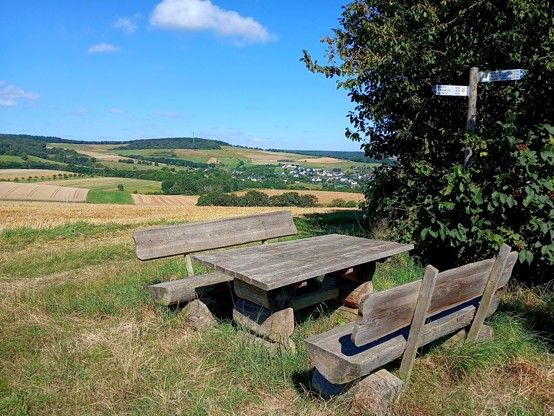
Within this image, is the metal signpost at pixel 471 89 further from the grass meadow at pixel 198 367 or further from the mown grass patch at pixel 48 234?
the mown grass patch at pixel 48 234

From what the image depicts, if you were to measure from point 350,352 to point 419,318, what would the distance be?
476mm

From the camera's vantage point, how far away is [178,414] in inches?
96.5

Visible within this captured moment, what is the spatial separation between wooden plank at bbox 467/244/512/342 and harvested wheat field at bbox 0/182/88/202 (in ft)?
130

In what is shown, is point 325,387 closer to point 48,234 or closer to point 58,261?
point 58,261

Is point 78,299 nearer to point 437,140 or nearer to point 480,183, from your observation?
point 480,183

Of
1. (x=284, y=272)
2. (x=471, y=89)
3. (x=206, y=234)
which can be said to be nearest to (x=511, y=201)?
(x=471, y=89)

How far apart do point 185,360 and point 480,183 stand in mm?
4162

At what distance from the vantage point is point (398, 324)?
2.44 meters

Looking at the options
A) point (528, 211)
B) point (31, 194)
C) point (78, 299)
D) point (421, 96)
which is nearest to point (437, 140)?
point (421, 96)

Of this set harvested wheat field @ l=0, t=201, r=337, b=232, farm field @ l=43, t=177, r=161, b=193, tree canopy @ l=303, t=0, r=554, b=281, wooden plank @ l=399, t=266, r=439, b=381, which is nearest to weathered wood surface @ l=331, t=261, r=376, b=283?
tree canopy @ l=303, t=0, r=554, b=281

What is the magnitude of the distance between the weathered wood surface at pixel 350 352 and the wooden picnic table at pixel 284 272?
0.52 m

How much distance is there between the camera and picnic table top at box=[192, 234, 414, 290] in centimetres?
310

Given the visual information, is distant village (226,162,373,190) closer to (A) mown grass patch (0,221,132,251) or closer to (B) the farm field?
(B) the farm field

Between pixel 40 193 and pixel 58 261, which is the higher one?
pixel 58 261
